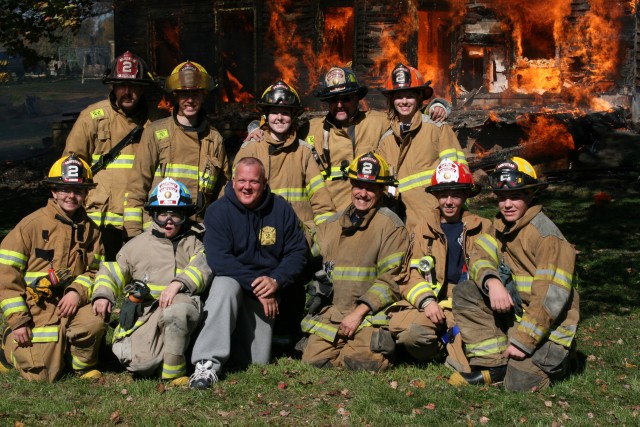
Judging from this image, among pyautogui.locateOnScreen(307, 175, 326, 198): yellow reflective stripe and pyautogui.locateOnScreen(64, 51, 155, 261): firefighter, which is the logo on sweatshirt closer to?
pyautogui.locateOnScreen(307, 175, 326, 198): yellow reflective stripe

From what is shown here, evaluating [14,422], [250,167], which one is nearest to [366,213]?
[250,167]

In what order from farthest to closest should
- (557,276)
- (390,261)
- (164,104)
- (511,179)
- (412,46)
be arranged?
(164,104), (412,46), (390,261), (511,179), (557,276)

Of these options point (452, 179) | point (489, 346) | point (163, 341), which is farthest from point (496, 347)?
point (163, 341)

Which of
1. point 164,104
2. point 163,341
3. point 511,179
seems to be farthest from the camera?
point 164,104

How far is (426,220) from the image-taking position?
7305 mm

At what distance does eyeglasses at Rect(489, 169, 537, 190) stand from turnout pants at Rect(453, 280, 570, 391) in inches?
31.7

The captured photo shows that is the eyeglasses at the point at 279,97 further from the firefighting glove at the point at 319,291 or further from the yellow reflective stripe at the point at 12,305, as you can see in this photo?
the yellow reflective stripe at the point at 12,305

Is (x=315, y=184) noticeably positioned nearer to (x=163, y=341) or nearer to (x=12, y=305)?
(x=163, y=341)

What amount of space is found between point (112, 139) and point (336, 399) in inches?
139

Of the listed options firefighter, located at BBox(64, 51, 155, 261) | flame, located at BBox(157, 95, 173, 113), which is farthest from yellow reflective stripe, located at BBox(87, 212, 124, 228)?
flame, located at BBox(157, 95, 173, 113)

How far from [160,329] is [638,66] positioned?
17168 mm

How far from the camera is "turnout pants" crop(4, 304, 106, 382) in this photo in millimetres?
6945

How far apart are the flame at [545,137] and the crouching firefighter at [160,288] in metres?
12.2

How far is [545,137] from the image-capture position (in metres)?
18.5
